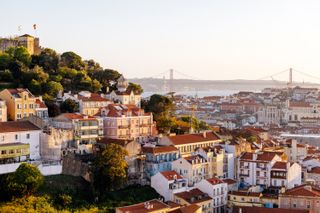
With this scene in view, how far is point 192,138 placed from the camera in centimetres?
3012

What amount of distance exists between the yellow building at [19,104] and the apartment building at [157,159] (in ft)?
19.9

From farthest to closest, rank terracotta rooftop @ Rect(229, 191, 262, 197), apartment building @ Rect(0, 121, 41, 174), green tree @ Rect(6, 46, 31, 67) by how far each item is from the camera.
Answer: green tree @ Rect(6, 46, 31, 67) < terracotta rooftop @ Rect(229, 191, 262, 197) < apartment building @ Rect(0, 121, 41, 174)

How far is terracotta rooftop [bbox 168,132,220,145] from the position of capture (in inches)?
1140

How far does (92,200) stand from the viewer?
77.3 feet

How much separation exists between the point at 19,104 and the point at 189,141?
28.8ft

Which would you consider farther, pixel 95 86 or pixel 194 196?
pixel 95 86

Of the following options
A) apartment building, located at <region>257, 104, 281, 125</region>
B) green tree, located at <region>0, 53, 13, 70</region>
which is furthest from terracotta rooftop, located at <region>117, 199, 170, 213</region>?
apartment building, located at <region>257, 104, 281, 125</region>

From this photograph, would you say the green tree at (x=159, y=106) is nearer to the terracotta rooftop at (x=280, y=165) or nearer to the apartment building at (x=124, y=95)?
the apartment building at (x=124, y=95)

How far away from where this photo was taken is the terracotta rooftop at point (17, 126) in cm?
2445

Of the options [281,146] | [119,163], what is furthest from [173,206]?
[281,146]

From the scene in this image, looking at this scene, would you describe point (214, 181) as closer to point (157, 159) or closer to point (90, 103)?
point (157, 159)

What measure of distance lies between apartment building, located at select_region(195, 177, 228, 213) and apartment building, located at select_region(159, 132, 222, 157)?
125 inches

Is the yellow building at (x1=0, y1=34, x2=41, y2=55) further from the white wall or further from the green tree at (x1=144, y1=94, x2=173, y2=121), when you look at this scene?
the white wall

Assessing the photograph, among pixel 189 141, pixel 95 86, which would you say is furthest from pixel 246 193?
pixel 95 86
